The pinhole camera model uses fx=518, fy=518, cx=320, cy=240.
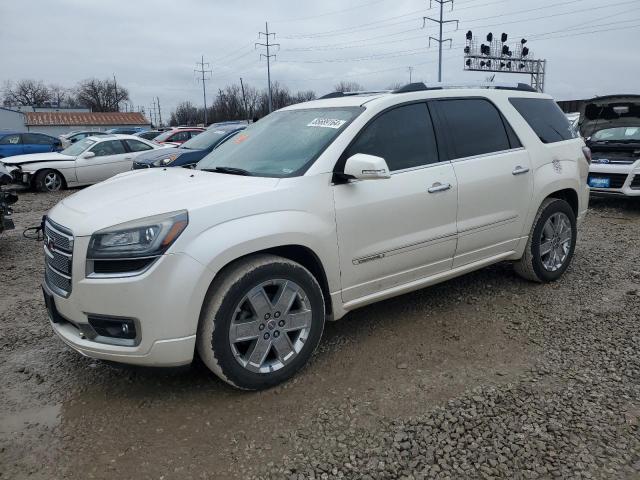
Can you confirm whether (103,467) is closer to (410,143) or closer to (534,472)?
(534,472)

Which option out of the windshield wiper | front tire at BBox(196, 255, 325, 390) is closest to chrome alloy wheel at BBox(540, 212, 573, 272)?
front tire at BBox(196, 255, 325, 390)

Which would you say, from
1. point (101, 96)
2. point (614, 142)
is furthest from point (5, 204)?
point (101, 96)

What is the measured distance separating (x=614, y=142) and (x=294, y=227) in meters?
8.14

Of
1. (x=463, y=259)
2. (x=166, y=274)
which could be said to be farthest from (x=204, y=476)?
(x=463, y=259)

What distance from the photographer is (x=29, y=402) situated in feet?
10.3

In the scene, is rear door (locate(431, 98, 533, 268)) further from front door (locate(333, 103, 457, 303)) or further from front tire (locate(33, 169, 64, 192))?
front tire (locate(33, 169, 64, 192))

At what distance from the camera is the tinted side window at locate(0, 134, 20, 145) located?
56.9 feet

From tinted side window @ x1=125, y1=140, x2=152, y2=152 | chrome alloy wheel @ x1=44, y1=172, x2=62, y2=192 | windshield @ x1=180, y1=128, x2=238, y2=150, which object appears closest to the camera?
windshield @ x1=180, y1=128, x2=238, y2=150

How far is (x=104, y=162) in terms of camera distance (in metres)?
13.5

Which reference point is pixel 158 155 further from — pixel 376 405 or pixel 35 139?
pixel 376 405

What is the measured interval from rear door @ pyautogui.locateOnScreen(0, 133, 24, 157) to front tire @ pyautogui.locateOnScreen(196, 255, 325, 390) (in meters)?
17.4

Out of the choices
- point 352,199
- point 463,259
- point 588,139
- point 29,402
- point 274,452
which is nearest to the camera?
point 274,452

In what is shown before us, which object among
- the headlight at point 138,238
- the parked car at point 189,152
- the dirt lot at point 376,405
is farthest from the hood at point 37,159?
the headlight at point 138,238

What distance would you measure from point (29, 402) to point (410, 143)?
9.99 ft
